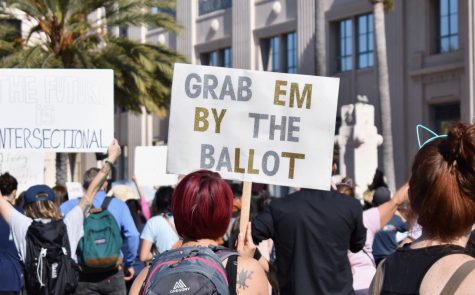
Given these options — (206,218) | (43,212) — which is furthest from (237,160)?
(206,218)

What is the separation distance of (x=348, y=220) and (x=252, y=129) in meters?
0.84

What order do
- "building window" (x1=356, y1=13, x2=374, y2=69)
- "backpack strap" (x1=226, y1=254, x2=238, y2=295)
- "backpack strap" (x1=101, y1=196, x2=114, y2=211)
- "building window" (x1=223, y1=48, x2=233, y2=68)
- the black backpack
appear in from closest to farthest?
"backpack strap" (x1=226, y1=254, x2=238, y2=295) < the black backpack < "backpack strap" (x1=101, y1=196, x2=114, y2=211) < "building window" (x1=356, y1=13, x2=374, y2=69) < "building window" (x1=223, y1=48, x2=233, y2=68)

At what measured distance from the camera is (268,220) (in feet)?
22.9

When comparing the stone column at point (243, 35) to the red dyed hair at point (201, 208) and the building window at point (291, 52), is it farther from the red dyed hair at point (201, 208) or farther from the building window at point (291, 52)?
the red dyed hair at point (201, 208)

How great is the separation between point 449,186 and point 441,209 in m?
0.07

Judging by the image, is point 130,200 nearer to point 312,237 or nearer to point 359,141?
point 312,237

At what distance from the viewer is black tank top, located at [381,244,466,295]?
11.0 ft

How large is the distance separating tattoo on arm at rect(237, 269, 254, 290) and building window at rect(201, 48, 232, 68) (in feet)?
115

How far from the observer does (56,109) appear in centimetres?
928

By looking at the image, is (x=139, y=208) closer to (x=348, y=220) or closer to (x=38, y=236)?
(x=38, y=236)

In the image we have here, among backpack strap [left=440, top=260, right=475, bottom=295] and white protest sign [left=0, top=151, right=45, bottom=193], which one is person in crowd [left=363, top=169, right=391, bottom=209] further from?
backpack strap [left=440, top=260, right=475, bottom=295]

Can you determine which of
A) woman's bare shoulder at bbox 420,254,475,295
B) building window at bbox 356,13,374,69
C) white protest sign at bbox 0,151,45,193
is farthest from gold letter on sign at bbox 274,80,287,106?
building window at bbox 356,13,374,69

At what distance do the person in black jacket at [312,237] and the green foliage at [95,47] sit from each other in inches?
791

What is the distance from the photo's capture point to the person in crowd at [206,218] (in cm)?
432
